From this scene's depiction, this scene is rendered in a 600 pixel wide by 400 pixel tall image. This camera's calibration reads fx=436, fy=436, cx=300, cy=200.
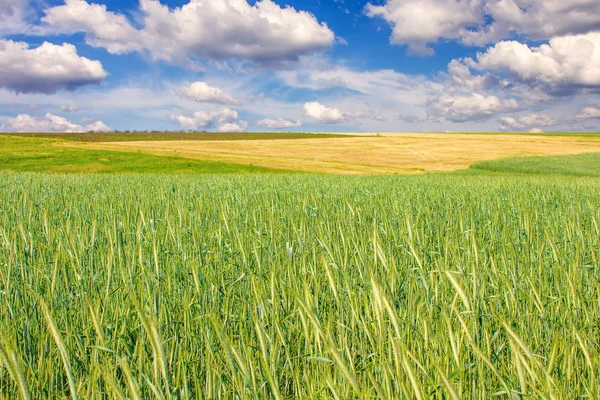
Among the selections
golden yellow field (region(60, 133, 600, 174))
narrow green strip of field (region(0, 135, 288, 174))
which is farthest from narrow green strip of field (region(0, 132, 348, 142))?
narrow green strip of field (region(0, 135, 288, 174))

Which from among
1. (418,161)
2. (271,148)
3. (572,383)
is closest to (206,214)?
(572,383)

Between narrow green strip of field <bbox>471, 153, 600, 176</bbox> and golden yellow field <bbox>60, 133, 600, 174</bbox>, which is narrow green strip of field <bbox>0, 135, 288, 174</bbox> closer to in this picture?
golden yellow field <bbox>60, 133, 600, 174</bbox>

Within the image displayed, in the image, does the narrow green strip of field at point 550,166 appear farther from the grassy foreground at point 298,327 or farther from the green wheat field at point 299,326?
the grassy foreground at point 298,327

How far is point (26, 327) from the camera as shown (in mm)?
1982

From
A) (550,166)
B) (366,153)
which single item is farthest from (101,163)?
(550,166)

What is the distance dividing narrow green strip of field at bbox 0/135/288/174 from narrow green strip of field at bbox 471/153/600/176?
1551 centimetres

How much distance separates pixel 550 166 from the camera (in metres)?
29.1

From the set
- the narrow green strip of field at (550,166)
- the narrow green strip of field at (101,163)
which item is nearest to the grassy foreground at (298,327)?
the narrow green strip of field at (101,163)

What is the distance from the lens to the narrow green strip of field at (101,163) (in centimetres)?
2869

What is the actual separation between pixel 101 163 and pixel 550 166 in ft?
102

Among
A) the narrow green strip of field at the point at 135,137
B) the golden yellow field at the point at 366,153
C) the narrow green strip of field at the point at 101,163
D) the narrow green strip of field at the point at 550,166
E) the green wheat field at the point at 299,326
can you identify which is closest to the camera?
the green wheat field at the point at 299,326

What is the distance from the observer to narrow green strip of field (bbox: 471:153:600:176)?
27205mm

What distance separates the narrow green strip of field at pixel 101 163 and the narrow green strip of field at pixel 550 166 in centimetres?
1551

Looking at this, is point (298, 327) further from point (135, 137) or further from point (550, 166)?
Result: point (135, 137)
